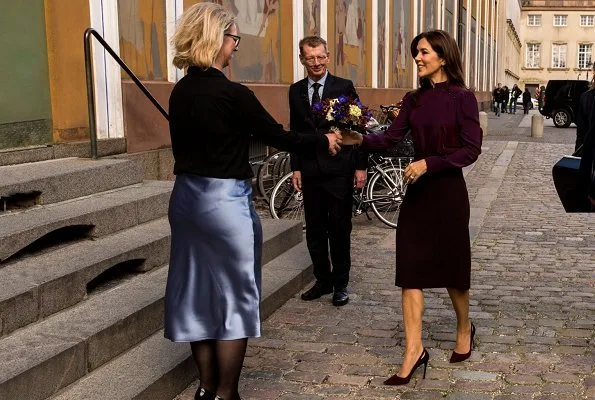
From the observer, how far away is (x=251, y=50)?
11.0 m

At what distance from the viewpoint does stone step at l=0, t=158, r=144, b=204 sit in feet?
17.3

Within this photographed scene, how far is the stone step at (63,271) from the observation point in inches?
154

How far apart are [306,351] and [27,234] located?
1.76m

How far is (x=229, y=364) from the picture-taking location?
359cm

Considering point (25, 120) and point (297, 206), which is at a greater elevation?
point (25, 120)

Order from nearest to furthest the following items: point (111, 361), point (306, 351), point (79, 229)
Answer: point (111, 361) < point (306, 351) < point (79, 229)

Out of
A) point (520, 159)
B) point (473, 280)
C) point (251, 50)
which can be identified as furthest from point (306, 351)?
point (520, 159)

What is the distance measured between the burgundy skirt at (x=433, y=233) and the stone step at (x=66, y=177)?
8.36 ft

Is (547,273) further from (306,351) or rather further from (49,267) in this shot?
(49,267)

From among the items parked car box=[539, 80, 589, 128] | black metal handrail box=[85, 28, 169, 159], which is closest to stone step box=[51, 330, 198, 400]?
black metal handrail box=[85, 28, 169, 159]

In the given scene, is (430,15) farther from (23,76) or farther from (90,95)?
(23,76)

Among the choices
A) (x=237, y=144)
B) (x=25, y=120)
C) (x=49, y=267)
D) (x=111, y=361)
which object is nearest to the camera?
(x=237, y=144)

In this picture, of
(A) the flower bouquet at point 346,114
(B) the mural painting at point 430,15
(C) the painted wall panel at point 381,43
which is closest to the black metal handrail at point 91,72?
(A) the flower bouquet at point 346,114

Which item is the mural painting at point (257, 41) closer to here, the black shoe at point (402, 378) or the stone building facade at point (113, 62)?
the stone building facade at point (113, 62)
